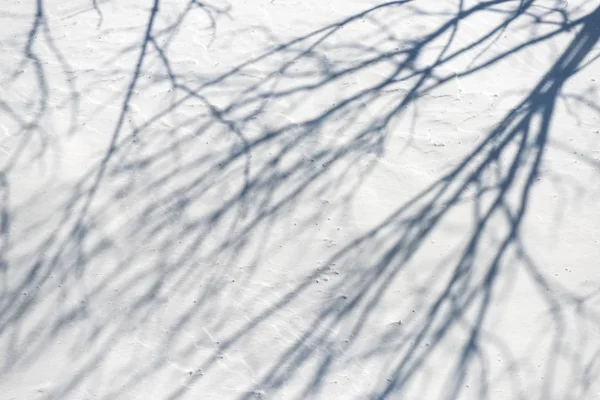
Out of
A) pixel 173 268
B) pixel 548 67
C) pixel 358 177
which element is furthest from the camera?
pixel 548 67

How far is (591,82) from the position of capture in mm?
4988

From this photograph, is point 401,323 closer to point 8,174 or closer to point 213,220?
point 213,220

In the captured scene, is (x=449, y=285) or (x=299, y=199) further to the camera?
(x=299, y=199)

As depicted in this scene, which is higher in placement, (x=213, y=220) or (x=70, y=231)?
(x=213, y=220)

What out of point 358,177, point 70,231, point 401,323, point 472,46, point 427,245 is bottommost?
point 70,231

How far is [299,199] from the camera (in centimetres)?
427

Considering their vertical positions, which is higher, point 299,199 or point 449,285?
point 299,199

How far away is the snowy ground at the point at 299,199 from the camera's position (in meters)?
3.54

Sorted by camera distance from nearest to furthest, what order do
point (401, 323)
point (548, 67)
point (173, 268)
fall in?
point (401, 323), point (173, 268), point (548, 67)

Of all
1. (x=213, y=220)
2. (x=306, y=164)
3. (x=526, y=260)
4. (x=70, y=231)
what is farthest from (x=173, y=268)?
(x=526, y=260)

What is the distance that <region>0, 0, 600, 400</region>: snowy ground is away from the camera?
3.54m

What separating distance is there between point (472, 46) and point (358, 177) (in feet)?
5.33

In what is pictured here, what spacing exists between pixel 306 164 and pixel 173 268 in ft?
3.58

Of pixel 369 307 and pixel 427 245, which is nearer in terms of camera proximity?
pixel 369 307
